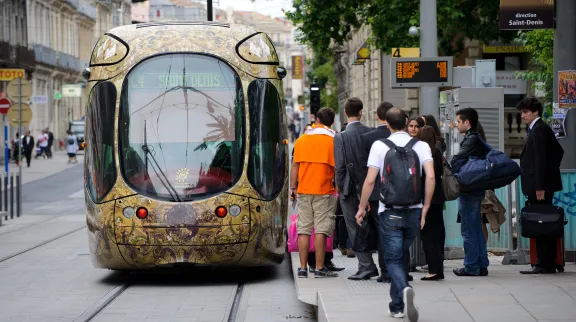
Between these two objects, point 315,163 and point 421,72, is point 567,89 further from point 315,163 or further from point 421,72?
point 315,163

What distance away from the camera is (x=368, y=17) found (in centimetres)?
3047

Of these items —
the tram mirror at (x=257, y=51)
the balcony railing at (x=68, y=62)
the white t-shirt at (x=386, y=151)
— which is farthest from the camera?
the balcony railing at (x=68, y=62)

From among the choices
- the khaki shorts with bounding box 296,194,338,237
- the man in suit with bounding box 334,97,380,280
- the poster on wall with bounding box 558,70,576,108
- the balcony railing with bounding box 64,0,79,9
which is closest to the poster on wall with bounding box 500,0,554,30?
the poster on wall with bounding box 558,70,576,108

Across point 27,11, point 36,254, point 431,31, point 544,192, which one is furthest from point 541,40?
point 27,11

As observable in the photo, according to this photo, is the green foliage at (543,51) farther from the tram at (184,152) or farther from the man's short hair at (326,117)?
the man's short hair at (326,117)

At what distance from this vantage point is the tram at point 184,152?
537 inches

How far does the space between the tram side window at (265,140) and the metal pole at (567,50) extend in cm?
323

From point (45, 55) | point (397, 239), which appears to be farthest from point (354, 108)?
point (45, 55)

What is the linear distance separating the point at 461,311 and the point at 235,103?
4.93 meters

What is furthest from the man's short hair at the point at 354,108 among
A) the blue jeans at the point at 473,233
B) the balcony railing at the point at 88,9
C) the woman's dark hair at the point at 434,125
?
the balcony railing at the point at 88,9

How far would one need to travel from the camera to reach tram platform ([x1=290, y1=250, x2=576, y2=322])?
9.79m

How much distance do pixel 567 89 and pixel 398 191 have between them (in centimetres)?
493

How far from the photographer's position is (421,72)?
51.7 feet

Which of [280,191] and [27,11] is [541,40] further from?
[27,11]
